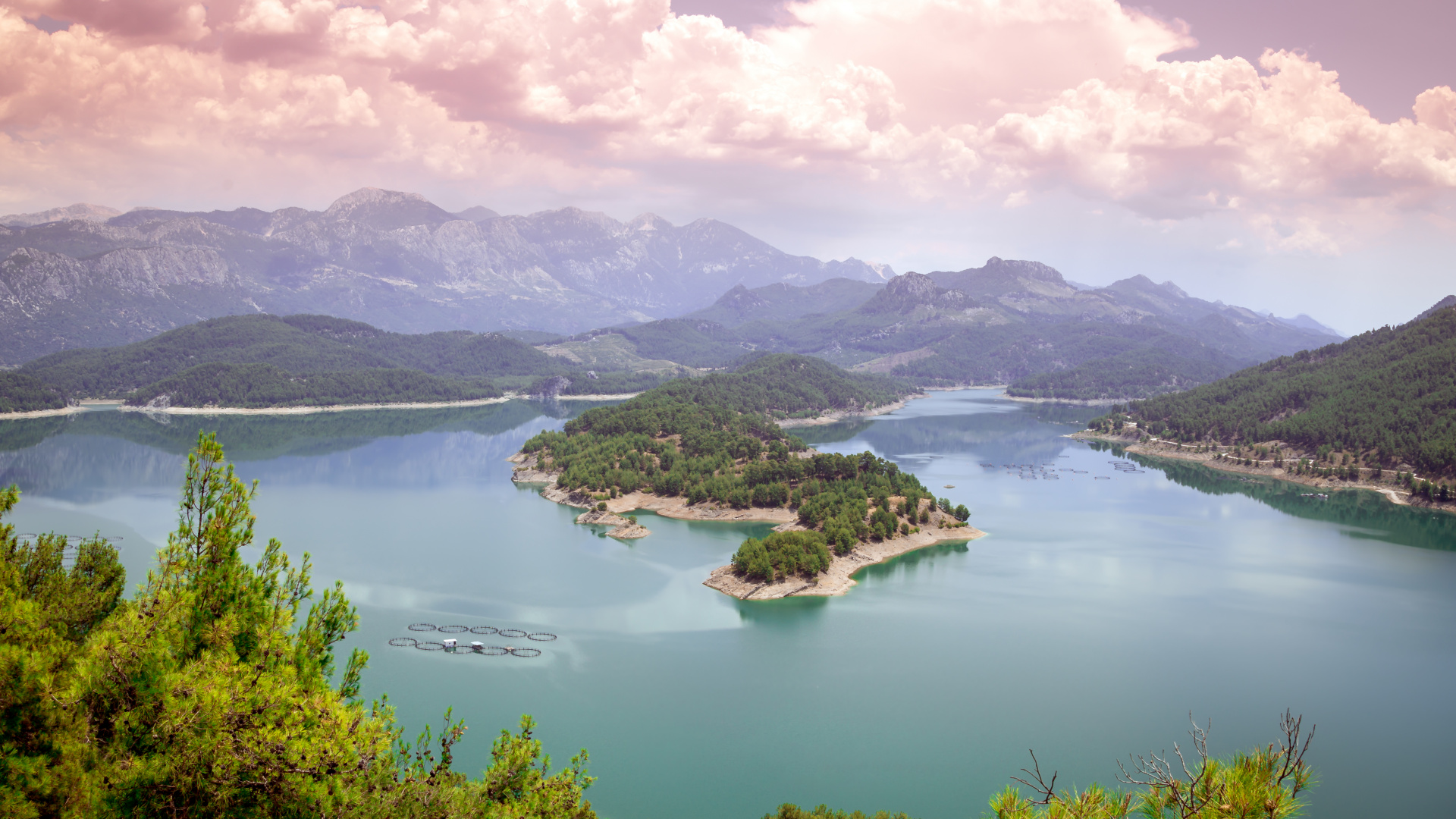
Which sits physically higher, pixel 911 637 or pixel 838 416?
pixel 838 416

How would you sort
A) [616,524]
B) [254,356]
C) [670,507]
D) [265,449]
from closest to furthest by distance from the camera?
[616,524] < [670,507] < [265,449] < [254,356]

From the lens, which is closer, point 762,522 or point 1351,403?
point 762,522

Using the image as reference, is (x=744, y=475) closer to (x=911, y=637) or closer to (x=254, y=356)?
(x=911, y=637)

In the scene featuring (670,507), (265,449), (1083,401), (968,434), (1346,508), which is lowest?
(670,507)

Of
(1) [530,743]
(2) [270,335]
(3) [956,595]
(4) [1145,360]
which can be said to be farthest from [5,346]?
(4) [1145,360]

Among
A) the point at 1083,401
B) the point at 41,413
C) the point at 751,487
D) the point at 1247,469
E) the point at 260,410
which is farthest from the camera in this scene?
the point at 1083,401

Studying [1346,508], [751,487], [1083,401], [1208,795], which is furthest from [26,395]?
[1083,401]

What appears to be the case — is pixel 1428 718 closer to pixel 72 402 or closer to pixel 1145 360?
pixel 72 402

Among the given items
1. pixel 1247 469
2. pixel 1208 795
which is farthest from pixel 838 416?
pixel 1208 795

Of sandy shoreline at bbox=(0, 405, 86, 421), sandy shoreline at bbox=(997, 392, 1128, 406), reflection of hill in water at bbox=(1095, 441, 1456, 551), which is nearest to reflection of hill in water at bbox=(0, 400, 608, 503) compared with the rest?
sandy shoreline at bbox=(0, 405, 86, 421)
